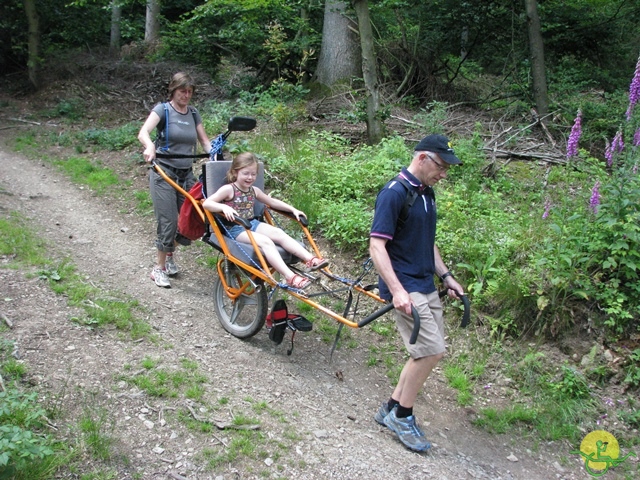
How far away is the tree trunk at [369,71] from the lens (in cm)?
875

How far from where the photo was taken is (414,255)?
398 centimetres

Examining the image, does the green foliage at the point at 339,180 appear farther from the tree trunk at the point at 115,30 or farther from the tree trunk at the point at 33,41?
the tree trunk at the point at 115,30

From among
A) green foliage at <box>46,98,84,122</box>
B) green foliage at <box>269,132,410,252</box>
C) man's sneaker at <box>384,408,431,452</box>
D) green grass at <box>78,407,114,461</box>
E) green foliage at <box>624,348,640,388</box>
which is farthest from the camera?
green foliage at <box>46,98,84,122</box>

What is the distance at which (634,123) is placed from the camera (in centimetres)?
521

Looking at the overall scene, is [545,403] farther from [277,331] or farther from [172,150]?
[172,150]

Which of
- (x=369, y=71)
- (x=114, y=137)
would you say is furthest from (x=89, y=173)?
(x=369, y=71)

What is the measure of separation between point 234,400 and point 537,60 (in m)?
8.78

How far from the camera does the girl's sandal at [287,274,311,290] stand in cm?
457

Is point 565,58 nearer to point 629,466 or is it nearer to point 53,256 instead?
point 629,466

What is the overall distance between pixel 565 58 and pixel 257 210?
9575mm

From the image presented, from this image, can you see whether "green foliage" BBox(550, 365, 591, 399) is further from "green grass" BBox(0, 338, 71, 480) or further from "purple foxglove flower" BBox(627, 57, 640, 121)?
"green grass" BBox(0, 338, 71, 480)

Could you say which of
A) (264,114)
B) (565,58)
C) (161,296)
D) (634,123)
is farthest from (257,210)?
(565,58)

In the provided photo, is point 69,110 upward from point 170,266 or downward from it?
upward

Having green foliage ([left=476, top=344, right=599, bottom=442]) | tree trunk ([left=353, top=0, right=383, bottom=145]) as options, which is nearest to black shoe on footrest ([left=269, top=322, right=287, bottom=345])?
green foliage ([left=476, top=344, right=599, bottom=442])
